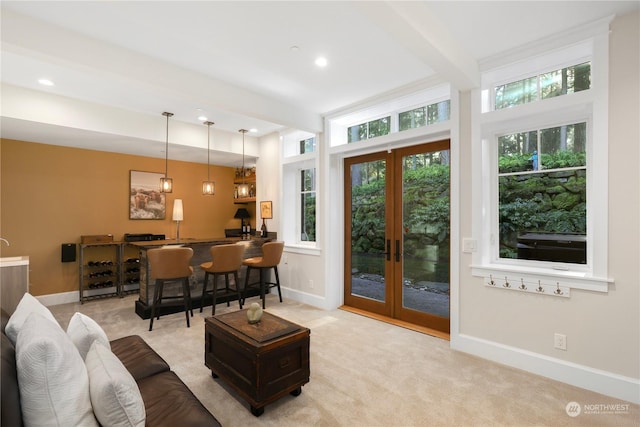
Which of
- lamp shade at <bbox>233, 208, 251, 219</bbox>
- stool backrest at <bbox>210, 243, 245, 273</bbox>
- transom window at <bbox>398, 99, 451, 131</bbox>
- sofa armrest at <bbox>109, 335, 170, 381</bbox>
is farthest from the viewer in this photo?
lamp shade at <bbox>233, 208, 251, 219</bbox>

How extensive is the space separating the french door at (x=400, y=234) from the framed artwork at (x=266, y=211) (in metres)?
1.66

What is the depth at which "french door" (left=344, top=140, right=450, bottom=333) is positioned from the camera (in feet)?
12.6

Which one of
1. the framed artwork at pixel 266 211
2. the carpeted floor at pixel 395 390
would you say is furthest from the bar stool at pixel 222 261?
the framed artwork at pixel 266 211

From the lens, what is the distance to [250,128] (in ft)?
18.1

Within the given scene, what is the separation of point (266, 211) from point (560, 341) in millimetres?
4560

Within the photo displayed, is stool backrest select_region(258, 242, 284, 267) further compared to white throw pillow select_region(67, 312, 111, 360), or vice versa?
stool backrest select_region(258, 242, 284, 267)

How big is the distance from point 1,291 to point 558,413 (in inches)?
208

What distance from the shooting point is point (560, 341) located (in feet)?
8.87

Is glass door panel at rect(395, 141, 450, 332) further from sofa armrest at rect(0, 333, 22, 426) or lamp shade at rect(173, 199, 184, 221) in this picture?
lamp shade at rect(173, 199, 184, 221)

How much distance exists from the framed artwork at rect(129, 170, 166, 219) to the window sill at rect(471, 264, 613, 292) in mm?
5576

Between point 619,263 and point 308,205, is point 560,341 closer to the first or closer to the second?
point 619,263

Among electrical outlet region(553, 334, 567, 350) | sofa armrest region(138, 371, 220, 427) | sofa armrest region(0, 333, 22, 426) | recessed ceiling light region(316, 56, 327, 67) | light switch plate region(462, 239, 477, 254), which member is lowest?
electrical outlet region(553, 334, 567, 350)

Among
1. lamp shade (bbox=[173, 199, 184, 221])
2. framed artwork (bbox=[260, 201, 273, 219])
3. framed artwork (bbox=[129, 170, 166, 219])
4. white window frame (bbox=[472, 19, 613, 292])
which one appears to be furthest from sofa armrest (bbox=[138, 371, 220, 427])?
framed artwork (bbox=[129, 170, 166, 219])

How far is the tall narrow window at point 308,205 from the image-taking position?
214 inches
